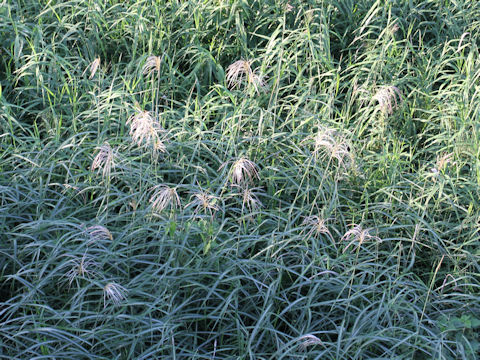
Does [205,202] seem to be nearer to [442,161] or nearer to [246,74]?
[442,161]

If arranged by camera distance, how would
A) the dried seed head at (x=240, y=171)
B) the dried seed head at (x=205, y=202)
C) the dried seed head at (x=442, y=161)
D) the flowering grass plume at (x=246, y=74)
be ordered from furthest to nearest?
the flowering grass plume at (x=246, y=74), the dried seed head at (x=442, y=161), the dried seed head at (x=205, y=202), the dried seed head at (x=240, y=171)

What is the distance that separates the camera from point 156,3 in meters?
4.41

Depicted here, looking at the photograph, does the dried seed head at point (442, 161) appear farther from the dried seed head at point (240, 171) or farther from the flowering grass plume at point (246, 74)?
the flowering grass plume at point (246, 74)

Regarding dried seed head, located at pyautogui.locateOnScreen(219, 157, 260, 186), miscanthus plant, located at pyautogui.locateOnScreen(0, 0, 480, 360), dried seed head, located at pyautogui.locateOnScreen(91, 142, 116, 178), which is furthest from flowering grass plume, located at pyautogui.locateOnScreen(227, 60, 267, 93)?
dried seed head, located at pyautogui.locateOnScreen(91, 142, 116, 178)

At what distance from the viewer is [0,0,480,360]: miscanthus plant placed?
2.79m

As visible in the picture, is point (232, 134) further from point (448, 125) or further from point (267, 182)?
point (448, 125)

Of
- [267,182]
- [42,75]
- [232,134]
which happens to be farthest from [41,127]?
[267,182]

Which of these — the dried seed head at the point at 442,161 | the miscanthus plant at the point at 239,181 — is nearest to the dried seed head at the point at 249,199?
the miscanthus plant at the point at 239,181

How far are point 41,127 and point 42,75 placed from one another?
33cm

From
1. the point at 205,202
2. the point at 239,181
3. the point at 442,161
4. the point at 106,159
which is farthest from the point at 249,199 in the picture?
the point at 442,161

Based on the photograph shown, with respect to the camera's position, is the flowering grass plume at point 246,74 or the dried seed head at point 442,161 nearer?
the dried seed head at point 442,161

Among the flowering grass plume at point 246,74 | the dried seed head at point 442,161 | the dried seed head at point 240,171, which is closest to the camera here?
the dried seed head at point 240,171

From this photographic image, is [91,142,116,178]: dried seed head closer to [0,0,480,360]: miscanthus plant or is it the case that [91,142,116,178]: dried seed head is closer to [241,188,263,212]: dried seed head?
[0,0,480,360]: miscanthus plant

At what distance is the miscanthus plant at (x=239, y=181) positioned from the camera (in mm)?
2789
